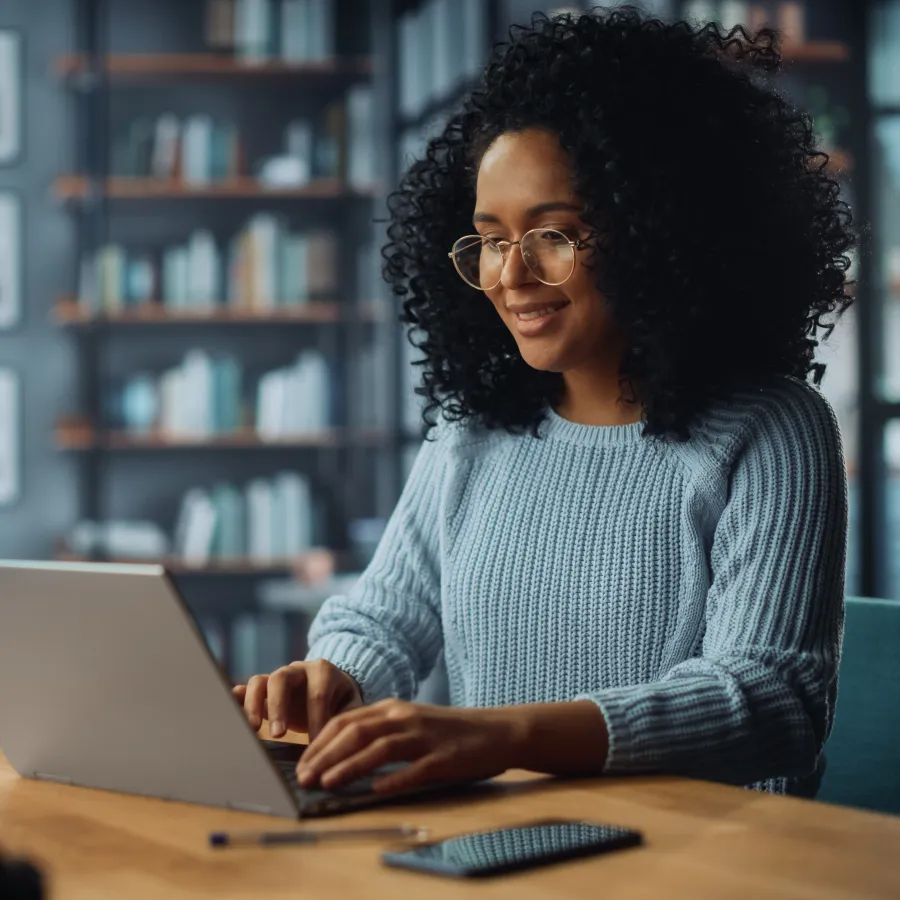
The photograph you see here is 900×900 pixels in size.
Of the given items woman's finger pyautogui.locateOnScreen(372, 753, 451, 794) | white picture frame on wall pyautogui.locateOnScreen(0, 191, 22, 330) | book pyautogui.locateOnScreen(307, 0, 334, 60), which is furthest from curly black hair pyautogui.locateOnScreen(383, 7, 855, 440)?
white picture frame on wall pyautogui.locateOnScreen(0, 191, 22, 330)

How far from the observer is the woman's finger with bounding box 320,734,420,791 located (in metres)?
0.98

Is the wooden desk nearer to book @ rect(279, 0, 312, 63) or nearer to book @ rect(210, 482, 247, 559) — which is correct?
book @ rect(210, 482, 247, 559)

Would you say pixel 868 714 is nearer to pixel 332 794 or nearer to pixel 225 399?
pixel 332 794

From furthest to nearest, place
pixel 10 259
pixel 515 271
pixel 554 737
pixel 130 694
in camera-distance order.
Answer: pixel 10 259 < pixel 515 271 < pixel 554 737 < pixel 130 694

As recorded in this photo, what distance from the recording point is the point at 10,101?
4887mm

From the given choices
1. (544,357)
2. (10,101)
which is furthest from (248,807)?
(10,101)

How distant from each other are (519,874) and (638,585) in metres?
0.62

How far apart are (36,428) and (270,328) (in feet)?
3.03

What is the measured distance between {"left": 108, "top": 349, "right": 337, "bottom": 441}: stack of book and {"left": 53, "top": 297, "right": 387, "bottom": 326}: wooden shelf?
0.16 m

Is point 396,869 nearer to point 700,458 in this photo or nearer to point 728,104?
point 700,458

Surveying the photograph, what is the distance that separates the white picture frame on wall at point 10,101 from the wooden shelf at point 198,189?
1.10ft

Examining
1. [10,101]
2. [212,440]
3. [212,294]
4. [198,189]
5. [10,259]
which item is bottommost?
[212,440]

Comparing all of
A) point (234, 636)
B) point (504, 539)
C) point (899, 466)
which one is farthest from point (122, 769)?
point (234, 636)

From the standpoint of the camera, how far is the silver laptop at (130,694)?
89cm
